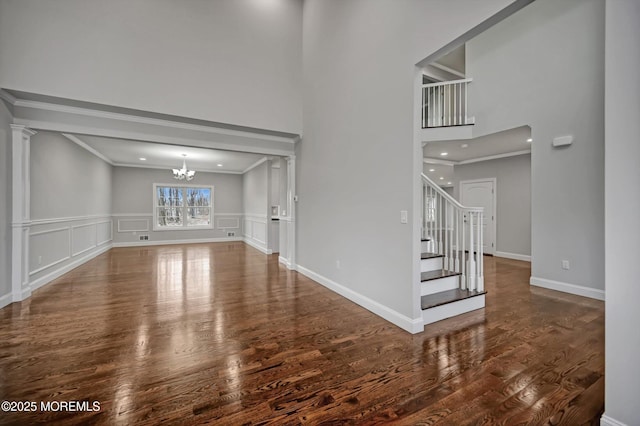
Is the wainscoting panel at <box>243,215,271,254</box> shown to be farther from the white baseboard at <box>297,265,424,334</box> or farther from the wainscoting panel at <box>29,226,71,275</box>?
the wainscoting panel at <box>29,226,71,275</box>

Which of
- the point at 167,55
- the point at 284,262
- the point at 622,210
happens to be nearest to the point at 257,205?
the point at 284,262

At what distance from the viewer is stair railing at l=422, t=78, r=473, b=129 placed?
530cm

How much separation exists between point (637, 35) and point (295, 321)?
3.10 meters

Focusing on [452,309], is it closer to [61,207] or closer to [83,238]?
[61,207]

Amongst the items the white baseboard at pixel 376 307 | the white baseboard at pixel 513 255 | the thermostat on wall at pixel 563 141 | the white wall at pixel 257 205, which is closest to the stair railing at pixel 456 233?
the white baseboard at pixel 376 307

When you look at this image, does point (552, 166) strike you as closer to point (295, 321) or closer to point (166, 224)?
point (295, 321)

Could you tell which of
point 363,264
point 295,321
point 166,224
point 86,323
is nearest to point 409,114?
point 363,264

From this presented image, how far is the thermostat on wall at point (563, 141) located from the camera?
3.81 metres

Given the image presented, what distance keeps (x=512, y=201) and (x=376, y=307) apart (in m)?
5.42

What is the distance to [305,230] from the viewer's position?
4.75 metres

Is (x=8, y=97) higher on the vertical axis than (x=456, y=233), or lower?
higher

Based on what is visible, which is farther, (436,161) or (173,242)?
(173,242)

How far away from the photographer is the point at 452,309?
9.58 ft

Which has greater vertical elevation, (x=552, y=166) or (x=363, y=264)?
(x=552, y=166)
